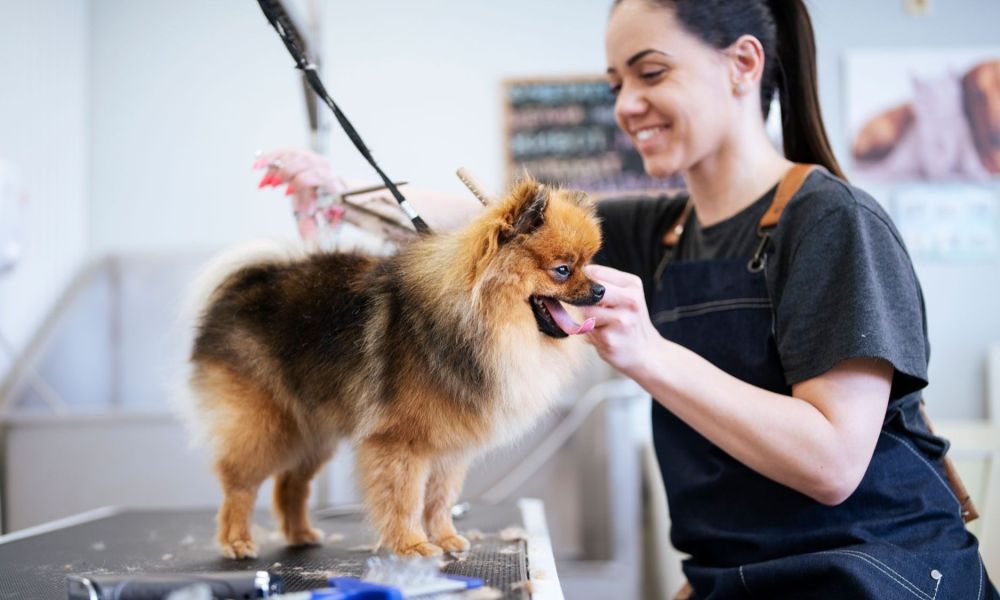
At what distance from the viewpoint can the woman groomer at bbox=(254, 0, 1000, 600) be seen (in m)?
1.23

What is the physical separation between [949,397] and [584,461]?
2321 millimetres

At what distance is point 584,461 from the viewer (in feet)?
9.85

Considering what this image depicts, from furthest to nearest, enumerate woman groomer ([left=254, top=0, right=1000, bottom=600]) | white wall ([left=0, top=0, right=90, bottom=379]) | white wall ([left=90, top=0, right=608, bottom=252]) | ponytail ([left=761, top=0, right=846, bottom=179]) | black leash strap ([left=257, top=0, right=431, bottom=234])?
white wall ([left=90, top=0, right=608, bottom=252]), white wall ([left=0, top=0, right=90, bottom=379]), ponytail ([left=761, top=0, right=846, bottom=179]), black leash strap ([left=257, top=0, right=431, bottom=234]), woman groomer ([left=254, top=0, right=1000, bottom=600])

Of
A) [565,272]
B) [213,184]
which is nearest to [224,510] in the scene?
[565,272]

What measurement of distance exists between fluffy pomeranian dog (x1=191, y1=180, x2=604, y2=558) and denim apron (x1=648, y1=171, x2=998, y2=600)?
0.30 meters

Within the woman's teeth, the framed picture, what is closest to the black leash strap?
the woman's teeth

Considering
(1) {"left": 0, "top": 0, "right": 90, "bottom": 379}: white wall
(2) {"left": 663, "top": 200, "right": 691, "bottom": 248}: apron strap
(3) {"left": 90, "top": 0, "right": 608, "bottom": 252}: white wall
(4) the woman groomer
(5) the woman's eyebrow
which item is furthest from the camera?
(3) {"left": 90, "top": 0, "right": 608, "bottom": 252}: white wall

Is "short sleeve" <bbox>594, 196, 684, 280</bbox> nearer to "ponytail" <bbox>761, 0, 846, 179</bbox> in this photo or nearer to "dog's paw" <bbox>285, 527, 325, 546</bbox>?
"ponytail" <bbox>761, 0, 846, 179</bbox>

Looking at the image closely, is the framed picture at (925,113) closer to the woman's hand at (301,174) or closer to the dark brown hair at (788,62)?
the dark brown hair at (788,62)

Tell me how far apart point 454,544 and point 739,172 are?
2.82 ft

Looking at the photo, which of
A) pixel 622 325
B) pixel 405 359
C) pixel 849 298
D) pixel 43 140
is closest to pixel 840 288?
pixel 849 298

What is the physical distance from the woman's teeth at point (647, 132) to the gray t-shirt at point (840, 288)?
0.26 metres

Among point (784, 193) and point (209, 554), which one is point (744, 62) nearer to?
point (784, 193)

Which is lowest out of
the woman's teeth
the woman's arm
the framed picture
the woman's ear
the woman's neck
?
the woman's arm
